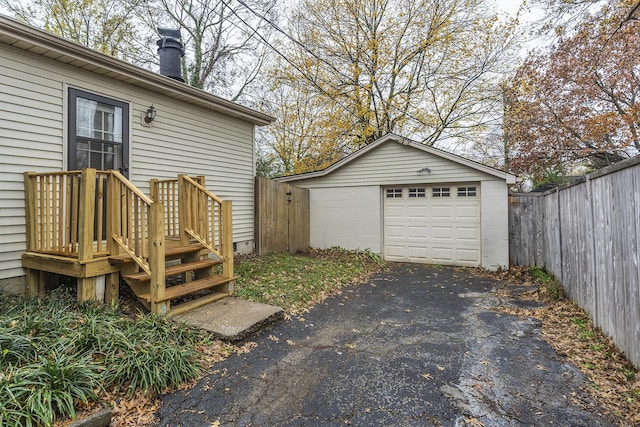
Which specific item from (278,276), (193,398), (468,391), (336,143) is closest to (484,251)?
(278,276)

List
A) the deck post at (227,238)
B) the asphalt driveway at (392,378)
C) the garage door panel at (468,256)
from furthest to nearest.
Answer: the garage door panel at (468,256) < the deck post at (227,238) < the asphalt driveway at (392,378)

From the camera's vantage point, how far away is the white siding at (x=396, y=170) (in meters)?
7.89

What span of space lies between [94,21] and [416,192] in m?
14.1

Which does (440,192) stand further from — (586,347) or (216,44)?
(216,44)

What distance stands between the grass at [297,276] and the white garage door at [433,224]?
870 millimetres

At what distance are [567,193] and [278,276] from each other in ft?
15.7

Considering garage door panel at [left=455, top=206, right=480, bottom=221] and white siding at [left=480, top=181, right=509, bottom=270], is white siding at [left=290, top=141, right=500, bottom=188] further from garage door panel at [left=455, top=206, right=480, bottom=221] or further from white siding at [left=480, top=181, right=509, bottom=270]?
garage door panel at [left=455, top=206, right=480, bottom=221]

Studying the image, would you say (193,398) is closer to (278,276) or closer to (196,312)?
(196,312)

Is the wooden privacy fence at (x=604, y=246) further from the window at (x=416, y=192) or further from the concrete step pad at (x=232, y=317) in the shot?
the concrete step pad at (x=232, y=317)

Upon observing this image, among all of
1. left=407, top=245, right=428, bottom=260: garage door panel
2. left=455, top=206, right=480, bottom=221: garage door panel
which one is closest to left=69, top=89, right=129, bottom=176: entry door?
left=407, top=245, right=428, bottom=260: garage door panel

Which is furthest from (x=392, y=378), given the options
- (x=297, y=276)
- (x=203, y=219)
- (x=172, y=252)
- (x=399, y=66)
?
(x=399, y=66)

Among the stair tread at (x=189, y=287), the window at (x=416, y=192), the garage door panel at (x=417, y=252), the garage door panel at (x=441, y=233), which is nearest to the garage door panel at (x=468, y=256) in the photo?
the garage door panel at (x=441, y=233)

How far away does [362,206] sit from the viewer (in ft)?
29.6

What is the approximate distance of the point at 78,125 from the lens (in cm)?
472
